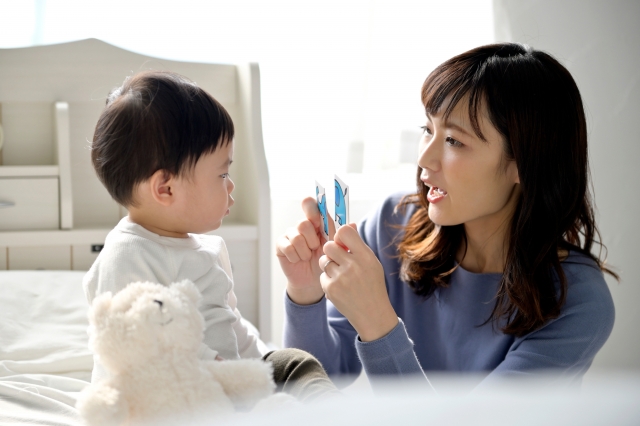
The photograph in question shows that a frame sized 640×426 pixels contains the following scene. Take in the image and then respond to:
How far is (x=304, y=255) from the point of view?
1113 mm

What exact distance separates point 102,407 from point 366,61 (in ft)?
6.04

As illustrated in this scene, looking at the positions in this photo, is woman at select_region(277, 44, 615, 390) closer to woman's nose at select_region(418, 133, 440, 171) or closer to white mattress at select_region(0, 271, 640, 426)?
woman's nose at select_region(418, 133, 440, 171)

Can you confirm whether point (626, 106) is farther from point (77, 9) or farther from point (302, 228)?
point (77, 9)

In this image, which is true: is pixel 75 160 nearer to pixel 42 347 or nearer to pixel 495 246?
pixel 42 347

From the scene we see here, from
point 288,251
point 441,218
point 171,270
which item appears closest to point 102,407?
point 171,270

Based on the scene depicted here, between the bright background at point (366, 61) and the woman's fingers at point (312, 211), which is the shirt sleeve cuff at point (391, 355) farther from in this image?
the bright background at point (366, 61)

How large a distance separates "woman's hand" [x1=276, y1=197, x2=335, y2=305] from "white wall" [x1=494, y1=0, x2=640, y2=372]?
126 cm

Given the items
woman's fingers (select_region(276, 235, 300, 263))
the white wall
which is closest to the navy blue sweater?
woman's fingers (select_region(276, 235, 300, 263))

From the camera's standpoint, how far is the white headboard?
1.51 meters

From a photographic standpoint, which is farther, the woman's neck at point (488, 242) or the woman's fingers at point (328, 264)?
the woman's neck at point (488, 242)

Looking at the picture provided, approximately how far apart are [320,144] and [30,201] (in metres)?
1.03

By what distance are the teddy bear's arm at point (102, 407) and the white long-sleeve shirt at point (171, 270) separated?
0.16 m

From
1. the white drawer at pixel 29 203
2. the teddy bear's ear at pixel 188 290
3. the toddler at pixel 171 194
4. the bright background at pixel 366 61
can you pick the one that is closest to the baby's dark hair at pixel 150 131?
the toddler at pixel 171 194

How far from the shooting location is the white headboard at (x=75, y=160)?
4.97 ft
